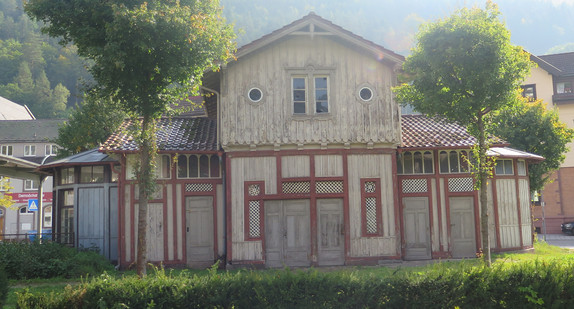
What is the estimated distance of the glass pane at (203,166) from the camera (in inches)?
682

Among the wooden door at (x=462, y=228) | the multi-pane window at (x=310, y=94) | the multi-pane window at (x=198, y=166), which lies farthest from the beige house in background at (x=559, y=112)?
the multi-pane window at (x=198, y=166)

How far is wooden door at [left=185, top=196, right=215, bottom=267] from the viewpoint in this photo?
674 inches

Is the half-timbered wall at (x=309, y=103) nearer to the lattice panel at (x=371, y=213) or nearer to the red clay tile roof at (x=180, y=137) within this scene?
the red clay tile roof at (x=180, y=137)

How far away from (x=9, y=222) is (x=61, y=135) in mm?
26694

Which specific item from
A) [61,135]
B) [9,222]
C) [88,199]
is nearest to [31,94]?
[9,222]

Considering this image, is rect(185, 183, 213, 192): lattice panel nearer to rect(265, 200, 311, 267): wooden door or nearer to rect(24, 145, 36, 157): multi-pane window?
rect(265, 200, 311, 267): wooden door

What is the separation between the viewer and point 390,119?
1648 centimetres

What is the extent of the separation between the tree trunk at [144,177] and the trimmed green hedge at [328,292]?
274cm

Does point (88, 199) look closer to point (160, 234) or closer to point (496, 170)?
point (160, 234)

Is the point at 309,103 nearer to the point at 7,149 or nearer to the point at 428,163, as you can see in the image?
the point at 428,163


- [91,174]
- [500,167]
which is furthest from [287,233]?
[500,167]

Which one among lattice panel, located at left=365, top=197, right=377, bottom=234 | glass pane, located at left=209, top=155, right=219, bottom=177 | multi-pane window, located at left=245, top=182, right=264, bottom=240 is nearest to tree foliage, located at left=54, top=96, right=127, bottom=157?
glass pane, located at left=209, top=155, right=219, bottom=177

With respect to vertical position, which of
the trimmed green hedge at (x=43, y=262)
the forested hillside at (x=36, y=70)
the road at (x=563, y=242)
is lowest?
the road at (x=563, y=242)

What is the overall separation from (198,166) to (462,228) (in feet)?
30.8
